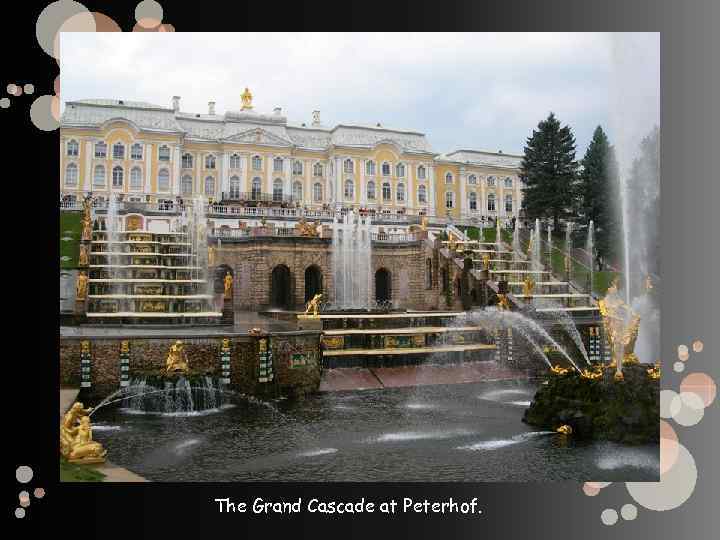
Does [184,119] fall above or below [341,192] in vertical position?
above

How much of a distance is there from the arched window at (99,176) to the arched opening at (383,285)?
10.9 metres

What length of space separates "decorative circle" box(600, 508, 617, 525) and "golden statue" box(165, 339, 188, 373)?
741 cm

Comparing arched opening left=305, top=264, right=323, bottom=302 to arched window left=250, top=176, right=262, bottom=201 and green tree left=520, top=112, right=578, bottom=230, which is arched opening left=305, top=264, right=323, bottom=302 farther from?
green tree left=520, top=112, right=578, bottom=230

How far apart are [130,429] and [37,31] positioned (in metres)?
6.05

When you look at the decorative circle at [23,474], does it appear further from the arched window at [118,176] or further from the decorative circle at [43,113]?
the arched window at [118,176]

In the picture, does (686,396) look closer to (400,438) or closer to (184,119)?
(400,438)

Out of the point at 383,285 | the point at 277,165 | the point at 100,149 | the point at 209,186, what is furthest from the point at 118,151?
the point at 383,285

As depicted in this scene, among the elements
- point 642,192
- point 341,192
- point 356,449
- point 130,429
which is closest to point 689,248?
point 642,192

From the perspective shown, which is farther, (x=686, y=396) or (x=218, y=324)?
A: (x=218, y=324)

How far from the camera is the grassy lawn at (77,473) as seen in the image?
749cm

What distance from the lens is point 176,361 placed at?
10812 mm

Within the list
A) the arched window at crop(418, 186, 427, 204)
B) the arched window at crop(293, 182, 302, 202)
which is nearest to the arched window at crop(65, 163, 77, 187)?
the arched window at crop(293, 182, 302, 202)

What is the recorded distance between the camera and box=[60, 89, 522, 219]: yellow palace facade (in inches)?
856

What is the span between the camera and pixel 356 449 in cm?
852
